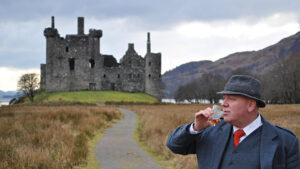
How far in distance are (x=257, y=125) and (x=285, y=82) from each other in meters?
48.9

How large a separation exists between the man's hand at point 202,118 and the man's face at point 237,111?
143 millimetres

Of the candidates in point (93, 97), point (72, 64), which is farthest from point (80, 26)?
point (93, 97)

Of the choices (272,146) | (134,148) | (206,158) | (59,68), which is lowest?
(134,148)

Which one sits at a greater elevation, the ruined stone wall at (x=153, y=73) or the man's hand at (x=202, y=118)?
the ruined stone wall at (x=153, y=73)

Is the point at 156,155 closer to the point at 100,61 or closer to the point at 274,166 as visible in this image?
the point at 274,166

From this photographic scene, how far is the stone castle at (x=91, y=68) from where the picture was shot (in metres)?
53.4

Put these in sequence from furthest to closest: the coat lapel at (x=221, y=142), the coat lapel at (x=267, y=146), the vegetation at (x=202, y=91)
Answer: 1. the vegetation at (x=202, y=91)
2. the coat lapel at (x=221, y=142)
3. the coat lapel at (x=267, y=146)

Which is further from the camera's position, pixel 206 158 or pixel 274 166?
pixel 206 158

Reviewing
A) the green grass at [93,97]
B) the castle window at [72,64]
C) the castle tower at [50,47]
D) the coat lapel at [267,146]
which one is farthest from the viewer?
the castle window at [72,64]

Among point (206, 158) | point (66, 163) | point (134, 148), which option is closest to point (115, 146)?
point (134, 148)

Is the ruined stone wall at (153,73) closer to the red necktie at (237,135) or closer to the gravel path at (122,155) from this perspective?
the gravel path at (122,155)

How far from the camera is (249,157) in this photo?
2.55 m

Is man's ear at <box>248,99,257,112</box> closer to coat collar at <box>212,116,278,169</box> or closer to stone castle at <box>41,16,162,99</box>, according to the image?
coat collar at <box>212,116,278,169</box>

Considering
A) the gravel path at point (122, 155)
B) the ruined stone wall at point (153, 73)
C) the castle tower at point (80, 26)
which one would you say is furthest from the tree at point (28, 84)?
the gravel path at point (122, 155)
